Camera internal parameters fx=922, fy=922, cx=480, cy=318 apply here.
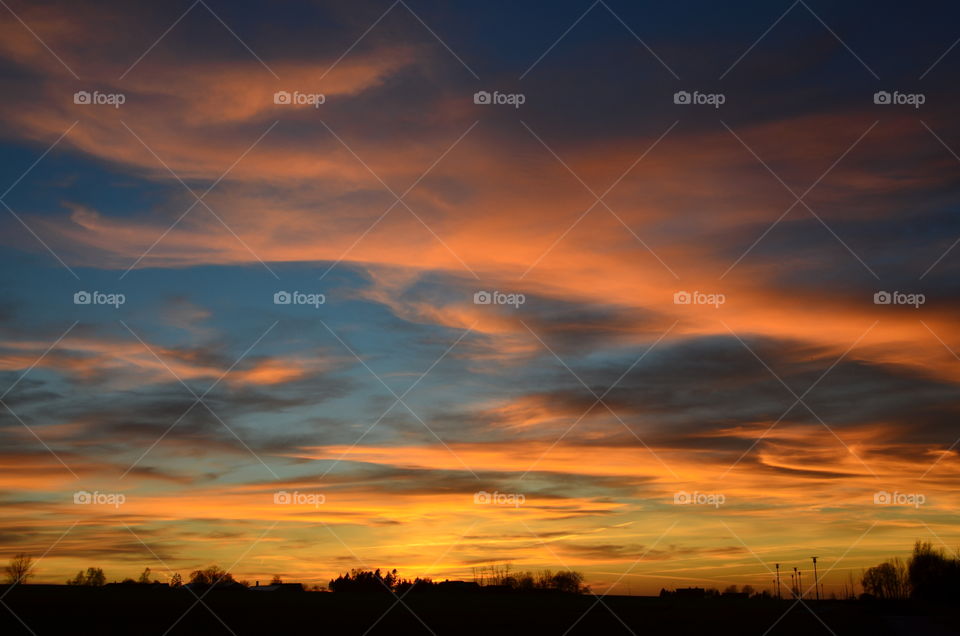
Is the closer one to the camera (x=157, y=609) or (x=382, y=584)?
(x=157, y=609)

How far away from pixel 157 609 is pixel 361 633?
27.2 metres

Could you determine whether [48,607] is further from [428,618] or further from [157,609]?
[428,618]

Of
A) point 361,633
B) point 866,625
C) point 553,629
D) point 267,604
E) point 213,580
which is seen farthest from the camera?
point 213,580

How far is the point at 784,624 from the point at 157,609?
53753 mm

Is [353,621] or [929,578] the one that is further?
[929,578]

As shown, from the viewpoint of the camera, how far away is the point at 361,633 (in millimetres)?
61688

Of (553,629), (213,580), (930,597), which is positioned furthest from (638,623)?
(213,580)

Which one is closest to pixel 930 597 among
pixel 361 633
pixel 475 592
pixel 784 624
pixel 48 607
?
pixel 475 592

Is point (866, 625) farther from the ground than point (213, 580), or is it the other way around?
point (213, 580)

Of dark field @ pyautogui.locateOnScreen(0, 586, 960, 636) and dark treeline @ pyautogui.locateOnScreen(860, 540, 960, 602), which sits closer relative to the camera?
dark field @ pyautogui.locateOnScreen(0, 586, 960, 636)

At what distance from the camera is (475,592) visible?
152 m

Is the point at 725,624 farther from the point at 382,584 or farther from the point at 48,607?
the point at 382,584

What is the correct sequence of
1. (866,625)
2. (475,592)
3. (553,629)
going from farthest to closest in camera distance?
1. (475,592)
2. (866,625)
3. (553,629)

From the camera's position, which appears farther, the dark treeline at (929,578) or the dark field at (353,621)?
the dark treeline at (929,578)
